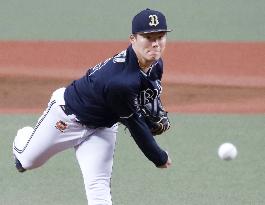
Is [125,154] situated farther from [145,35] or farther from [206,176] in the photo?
[145,35]

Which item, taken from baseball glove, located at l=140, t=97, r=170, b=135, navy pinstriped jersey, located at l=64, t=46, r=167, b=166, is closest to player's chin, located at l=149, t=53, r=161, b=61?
navy pinstriped jersey, located at l=64, t=46, r=167, b=166

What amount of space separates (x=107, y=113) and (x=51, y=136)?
0.45 meters

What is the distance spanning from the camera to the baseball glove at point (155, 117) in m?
4.98

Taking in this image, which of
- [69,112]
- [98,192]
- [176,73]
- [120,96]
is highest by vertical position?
[120,96]

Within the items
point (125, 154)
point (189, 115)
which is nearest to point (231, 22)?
point (189, 115)

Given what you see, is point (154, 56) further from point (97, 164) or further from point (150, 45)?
point (97, 164)

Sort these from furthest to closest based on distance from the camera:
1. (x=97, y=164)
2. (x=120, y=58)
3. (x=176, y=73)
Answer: (x=176, y=73) < (x=97, y=164) < (x=120, y=58)

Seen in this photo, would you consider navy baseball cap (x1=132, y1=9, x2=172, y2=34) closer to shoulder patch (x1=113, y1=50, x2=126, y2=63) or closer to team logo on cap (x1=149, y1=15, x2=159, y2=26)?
team logo on cap (x1=149, y1=15, x2=159, y2=26)

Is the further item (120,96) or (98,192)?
(98,192)

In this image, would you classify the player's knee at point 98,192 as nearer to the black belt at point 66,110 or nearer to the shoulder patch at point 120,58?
the black belt at point 66,110

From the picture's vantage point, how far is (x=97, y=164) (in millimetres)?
4809

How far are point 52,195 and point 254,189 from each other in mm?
1657

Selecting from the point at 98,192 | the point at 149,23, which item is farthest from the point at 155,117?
the point at 149,23

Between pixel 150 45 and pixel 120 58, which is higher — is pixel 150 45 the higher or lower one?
the higher one
